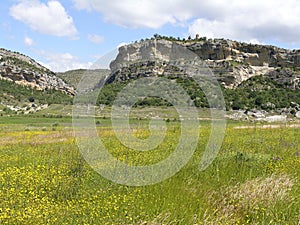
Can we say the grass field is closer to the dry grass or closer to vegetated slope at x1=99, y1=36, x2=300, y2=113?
the dry grass

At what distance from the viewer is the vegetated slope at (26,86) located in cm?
13149

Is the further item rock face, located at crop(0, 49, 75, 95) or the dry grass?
rock face, located at crop(0, 49, 75, 95)

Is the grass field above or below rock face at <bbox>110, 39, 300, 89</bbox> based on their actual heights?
below

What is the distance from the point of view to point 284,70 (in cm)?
11956

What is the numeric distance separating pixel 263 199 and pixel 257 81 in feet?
374

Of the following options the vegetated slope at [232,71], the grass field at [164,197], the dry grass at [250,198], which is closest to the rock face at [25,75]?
the vegetated slope at [232,71]

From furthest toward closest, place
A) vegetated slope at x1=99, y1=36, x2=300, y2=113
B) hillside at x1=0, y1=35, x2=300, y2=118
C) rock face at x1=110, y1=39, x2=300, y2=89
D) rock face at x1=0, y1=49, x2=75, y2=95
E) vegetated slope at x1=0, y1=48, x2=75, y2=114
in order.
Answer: rock face at x1=0, y1=49, x2=75, y2=95
rock face at x1=110, y1=39, x2=300, y2=89
vegetated slope at x1=0, y1=48, x2=75, y2=114
hillside at x1=0, y1=35, x2=300, y2=118
vegetated slope at x1=99, y1=36, x2=300, y2=113

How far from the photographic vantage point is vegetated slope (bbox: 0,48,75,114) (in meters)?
131

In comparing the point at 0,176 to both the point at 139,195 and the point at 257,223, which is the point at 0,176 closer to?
the point at 139,195

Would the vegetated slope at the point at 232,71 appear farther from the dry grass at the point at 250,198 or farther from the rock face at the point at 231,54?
the dry grass at the point at 250,198

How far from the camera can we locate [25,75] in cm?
16375

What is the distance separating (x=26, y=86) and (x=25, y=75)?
26.2 feet

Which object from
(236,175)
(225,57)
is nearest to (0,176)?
(236,175)

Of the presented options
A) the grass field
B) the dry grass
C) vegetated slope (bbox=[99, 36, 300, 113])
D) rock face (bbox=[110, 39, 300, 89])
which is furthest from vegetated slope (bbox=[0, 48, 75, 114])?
the dry grass
